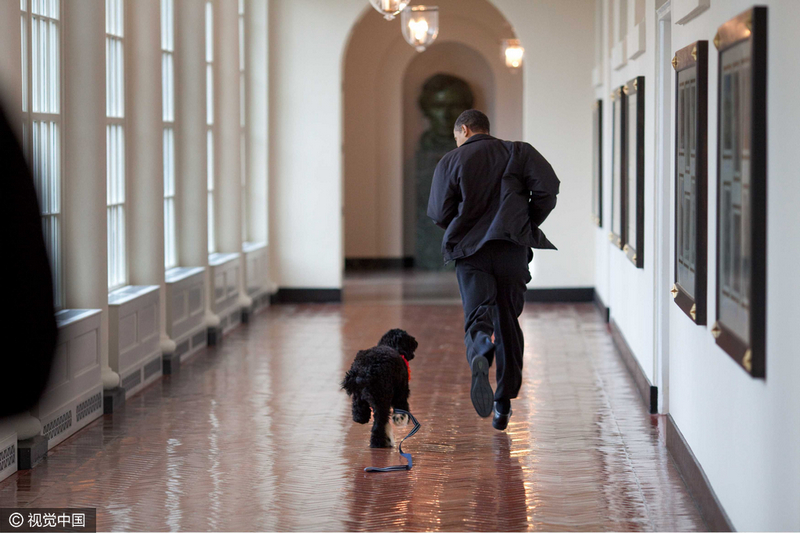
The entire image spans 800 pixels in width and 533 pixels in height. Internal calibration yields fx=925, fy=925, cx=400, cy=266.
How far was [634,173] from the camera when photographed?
731cm

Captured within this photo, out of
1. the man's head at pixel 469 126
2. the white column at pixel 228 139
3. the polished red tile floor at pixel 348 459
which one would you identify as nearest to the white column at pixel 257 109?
the white column at pixel 228 139

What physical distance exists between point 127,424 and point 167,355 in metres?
1.69

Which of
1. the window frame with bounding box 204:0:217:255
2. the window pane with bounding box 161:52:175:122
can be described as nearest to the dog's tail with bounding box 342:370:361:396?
the window pane with bounding box 161:52:175:122

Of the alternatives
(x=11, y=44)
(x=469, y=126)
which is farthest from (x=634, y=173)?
(x=11, y=44)

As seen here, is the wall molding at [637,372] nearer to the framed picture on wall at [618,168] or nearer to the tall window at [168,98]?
the framed picture on wall at [618,168]

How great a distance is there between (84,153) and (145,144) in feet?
4.04

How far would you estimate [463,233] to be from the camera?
531 centimetres

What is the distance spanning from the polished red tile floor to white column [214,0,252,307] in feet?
7.76

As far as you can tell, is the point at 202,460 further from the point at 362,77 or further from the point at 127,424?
the point at 362,77

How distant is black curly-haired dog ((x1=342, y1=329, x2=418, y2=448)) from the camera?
4.91m

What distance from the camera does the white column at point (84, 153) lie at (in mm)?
6016

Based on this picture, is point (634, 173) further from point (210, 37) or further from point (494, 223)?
point (210, 37)

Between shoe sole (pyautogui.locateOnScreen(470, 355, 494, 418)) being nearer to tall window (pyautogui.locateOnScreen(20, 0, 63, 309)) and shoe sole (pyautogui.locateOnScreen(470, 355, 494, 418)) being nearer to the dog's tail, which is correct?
the dog's tail

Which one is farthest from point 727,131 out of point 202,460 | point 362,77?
point 362,77
